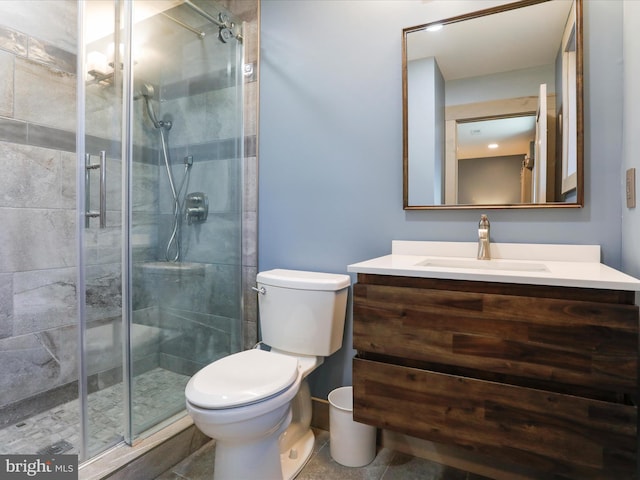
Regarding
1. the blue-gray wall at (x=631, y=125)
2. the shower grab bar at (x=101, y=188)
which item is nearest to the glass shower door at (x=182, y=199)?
the shower grab bar at (x=101, y=188)

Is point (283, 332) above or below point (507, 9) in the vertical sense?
below

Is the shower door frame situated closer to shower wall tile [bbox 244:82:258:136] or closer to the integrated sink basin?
shower wall tile [bbox 244:82:258:136]

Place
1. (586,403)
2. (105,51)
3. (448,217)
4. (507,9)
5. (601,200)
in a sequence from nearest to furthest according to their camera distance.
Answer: (586,403) → (601,200) → (507,9) → (448,217) → (105,51)

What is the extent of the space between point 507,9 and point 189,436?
7.38 ft

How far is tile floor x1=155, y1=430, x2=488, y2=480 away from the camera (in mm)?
1450

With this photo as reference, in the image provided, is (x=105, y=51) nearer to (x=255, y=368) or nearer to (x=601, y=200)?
(x=255, y=368)

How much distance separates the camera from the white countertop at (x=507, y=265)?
0.97 meters

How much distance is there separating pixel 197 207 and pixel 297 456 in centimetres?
128

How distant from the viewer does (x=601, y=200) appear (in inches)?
51.5

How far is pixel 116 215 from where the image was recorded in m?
1.52

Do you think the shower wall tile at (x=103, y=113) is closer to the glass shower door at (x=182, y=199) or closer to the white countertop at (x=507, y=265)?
the glass shower door at (x=182, y=199)

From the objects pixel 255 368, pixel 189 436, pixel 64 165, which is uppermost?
pixel 64 165

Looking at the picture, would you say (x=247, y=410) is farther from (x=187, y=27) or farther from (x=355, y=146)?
(x=187, y=27)

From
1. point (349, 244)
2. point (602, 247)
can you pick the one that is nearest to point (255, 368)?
point (349, 244)
